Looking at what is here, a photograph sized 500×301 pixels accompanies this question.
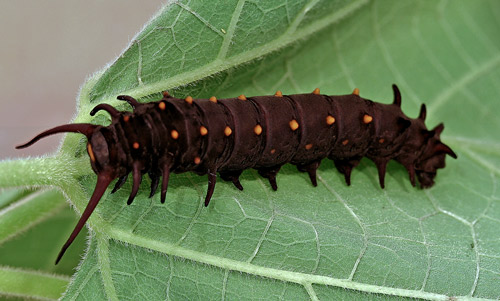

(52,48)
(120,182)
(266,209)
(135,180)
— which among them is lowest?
(52,48)

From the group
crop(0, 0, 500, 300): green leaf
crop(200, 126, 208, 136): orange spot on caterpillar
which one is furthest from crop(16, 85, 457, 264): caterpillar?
crop(0, 0, 500, 300): green leaf

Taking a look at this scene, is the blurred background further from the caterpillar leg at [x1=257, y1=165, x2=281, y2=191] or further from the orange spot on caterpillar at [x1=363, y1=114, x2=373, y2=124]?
the orange spot on caterpillar at [x1=363, y1=114, x2=373, y2=124]

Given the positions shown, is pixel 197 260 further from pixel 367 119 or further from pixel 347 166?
pixel 367 119

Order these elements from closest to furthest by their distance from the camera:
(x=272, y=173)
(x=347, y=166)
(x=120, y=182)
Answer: (x=120, y=182) < (x=272, y=173) < (x=347, y=166)

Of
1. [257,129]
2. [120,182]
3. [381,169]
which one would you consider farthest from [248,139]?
[381,169]

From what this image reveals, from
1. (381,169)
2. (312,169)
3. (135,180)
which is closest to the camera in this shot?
(135,180)

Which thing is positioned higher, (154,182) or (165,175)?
(165,175)

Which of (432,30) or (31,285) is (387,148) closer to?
(432,30)
